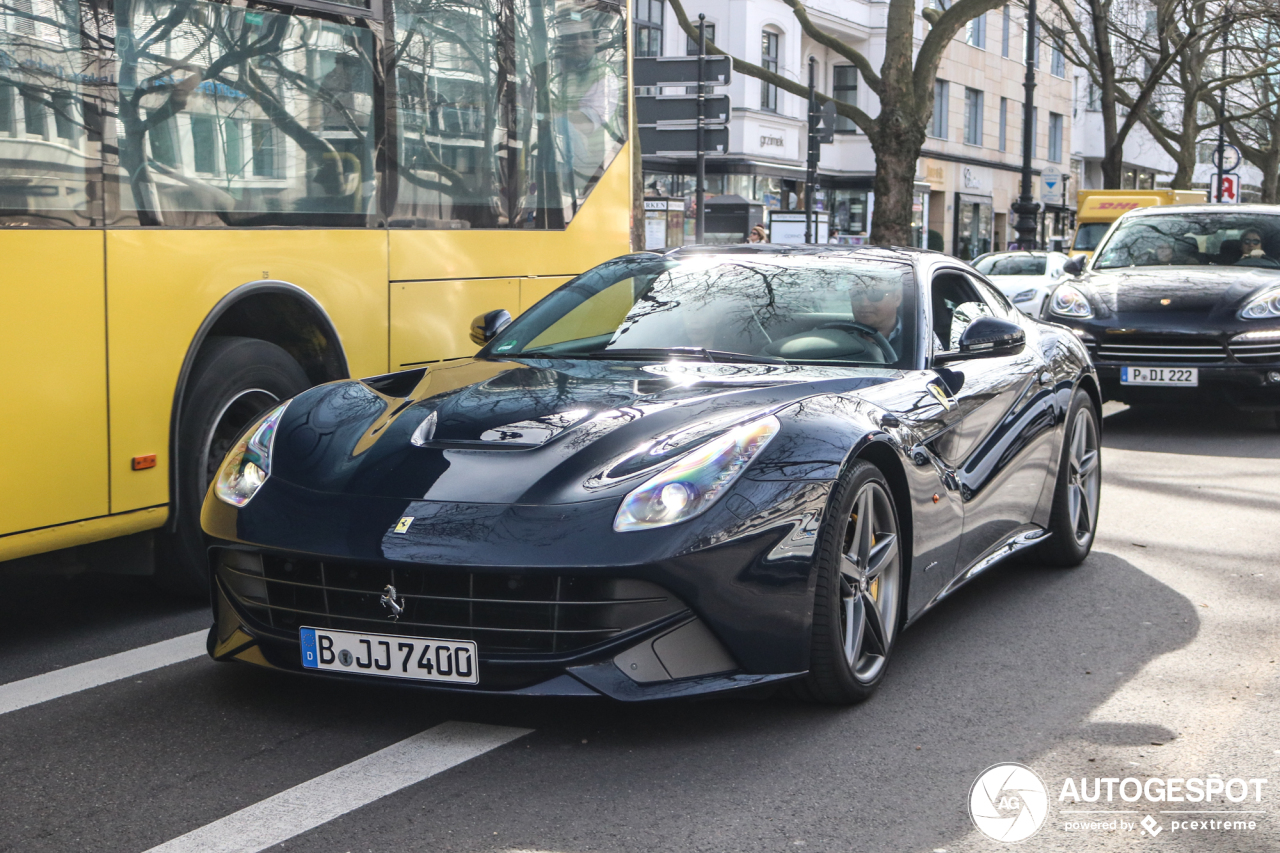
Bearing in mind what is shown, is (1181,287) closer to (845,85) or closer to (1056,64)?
(845,85)

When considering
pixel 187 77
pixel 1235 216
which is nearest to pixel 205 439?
pixel 187 77

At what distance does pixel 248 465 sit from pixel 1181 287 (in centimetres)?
886

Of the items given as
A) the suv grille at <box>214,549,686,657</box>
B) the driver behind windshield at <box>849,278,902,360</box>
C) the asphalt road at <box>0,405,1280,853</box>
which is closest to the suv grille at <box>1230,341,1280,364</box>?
the asphalt road at <box>0,405,1280,853</box>

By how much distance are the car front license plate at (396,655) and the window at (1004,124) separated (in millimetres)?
52137

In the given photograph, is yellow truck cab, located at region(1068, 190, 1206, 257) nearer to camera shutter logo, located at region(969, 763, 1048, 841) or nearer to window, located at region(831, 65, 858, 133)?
window, located at region(831, 65, 858, 133)

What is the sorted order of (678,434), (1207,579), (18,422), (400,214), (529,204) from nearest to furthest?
(678,434) → (18,422) → (1207,579) → (400,214) → (529,204)

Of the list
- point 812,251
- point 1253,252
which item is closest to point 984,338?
point 812,251

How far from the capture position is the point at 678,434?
13.5ft

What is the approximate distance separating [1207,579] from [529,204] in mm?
3657

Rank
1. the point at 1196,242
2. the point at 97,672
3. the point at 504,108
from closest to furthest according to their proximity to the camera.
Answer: the point at 97,672, the point at 504,108, the point at 1196,242

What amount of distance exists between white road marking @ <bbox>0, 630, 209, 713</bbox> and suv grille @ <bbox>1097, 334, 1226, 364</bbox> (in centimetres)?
781

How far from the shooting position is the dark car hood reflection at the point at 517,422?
3.98m

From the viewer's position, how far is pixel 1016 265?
23375mm

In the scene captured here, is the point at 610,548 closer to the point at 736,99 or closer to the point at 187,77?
the point at 187,77
